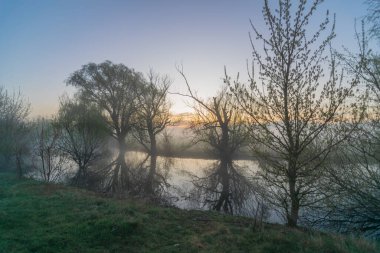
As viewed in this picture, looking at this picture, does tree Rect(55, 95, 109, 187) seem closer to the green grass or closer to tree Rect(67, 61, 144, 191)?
tree Rect(67, 61, 144, 191)

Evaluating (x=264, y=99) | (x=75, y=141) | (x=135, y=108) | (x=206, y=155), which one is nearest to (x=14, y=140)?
(x=75, y=141)

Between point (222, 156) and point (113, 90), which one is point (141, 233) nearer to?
point (222, 156)

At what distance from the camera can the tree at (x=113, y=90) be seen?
3881 centimetres

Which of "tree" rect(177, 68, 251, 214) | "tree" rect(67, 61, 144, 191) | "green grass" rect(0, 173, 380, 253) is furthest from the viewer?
"tree" rect(67, 61, 144, 191)

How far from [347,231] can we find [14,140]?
25014 millimetres

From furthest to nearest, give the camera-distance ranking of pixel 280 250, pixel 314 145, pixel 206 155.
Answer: pixel 206 155 → pixel 314 145 → pixel 280 250

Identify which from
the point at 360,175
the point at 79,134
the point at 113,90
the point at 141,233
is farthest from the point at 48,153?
the point at 113,90

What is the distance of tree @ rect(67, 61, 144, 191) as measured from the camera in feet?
127

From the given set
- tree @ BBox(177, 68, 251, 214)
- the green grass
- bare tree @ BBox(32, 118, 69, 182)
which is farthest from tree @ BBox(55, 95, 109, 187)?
the green grass

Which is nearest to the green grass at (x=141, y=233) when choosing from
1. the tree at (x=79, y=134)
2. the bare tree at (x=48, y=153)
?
the bare tree at (x=48, y=153)

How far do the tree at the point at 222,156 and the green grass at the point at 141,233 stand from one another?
3212mm

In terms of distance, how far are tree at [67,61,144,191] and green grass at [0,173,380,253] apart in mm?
28728

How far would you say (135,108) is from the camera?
131ft

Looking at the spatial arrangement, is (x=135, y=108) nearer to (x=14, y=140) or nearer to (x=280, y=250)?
(x=14, y=140)
